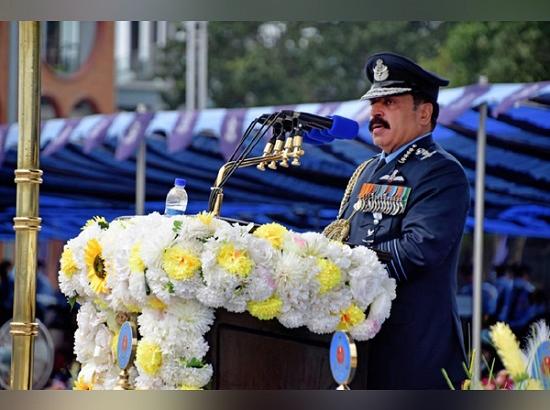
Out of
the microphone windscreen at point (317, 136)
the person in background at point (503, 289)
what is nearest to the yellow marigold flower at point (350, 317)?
the microphone windscreen at point (317, 136)

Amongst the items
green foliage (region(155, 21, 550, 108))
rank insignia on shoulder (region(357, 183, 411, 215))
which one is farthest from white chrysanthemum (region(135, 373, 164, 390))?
green foliage (region(155, 21, 550, 108))

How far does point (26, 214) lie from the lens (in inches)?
158

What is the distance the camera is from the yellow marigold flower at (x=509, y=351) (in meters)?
3.80

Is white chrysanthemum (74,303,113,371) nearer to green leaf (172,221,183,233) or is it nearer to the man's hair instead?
green leaf (172,221,183,233)

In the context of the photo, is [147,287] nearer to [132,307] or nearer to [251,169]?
[132,307]

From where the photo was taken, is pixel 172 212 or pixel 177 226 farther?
pixel 172 212

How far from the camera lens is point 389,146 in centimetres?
439

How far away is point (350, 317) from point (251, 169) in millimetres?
8049

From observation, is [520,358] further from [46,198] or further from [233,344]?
[46,198]

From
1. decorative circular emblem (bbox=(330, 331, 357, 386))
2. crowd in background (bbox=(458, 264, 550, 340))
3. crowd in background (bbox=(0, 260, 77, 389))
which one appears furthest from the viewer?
crowd in background (bbox=(458, 264, 550, 340))

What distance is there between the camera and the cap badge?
440cm

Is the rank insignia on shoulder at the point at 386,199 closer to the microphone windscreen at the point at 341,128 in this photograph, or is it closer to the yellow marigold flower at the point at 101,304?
the microphone windscreen at the point at 341,128

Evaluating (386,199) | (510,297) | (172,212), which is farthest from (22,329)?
(510,297)

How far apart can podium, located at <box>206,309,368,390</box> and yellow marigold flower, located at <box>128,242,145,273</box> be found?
0.23 metres
